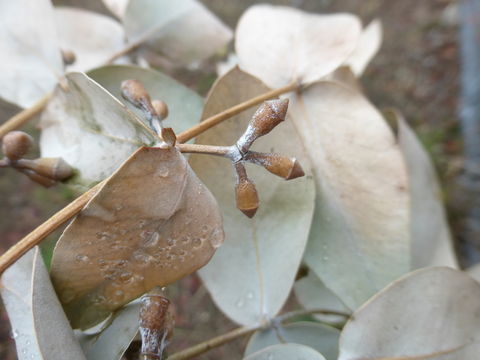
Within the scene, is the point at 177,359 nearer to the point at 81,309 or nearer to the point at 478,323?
the point at 81,309

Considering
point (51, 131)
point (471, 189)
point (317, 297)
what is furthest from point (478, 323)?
point (471, 189)

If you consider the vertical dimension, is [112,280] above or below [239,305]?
above

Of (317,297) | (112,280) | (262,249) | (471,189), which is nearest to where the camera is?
(112,280)

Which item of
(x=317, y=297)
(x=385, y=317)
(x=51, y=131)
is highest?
(x=51, y=131)

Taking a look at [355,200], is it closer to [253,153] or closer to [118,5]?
[253,153]

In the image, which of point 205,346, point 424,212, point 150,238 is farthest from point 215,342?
point 424,212

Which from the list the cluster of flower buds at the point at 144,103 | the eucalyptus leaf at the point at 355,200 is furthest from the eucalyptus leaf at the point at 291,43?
the cluster of flower buds at the point at 144,103

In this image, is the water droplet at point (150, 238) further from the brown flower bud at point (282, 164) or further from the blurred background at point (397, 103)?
the blurred background at point (397, 103)
